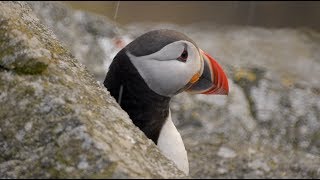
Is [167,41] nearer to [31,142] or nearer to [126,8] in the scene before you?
[31,142]

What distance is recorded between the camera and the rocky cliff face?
2.15 meters

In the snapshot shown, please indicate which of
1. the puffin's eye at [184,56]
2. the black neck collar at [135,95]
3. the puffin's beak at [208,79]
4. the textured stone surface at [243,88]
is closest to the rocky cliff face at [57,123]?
the black neck collar at [135,95]

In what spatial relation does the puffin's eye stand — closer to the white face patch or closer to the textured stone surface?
the white face patch

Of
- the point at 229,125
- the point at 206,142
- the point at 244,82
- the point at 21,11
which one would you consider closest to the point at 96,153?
the point at 21,11

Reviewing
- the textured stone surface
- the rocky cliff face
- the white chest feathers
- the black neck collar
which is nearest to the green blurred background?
the textured stone surface

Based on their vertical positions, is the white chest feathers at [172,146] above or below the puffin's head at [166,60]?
below

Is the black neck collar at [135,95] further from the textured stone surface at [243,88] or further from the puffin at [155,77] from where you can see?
the textured stone surface at [243,88]

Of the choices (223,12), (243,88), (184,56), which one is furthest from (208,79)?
(223,12)

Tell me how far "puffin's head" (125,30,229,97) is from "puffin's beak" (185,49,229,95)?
0.10ft

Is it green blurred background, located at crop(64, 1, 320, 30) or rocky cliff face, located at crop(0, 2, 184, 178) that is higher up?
rocky cliff face, located at crop(0, 2, 184, 178)

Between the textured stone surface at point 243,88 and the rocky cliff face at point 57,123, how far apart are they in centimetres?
119

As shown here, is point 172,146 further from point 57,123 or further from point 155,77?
point 57,123

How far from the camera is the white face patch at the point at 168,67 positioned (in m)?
3.03

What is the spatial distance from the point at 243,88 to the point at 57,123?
3.07 meters
